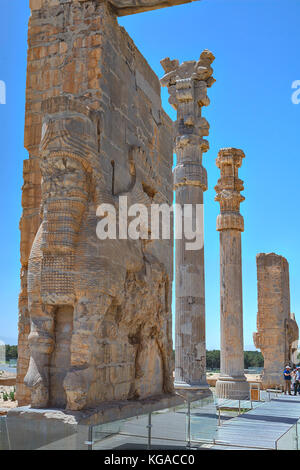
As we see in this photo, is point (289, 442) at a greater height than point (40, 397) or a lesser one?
lesser

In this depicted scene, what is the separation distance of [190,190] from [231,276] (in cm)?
362

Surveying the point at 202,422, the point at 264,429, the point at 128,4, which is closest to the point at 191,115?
the point at 264,429

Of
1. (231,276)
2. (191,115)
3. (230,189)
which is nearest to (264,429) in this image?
(231,276)

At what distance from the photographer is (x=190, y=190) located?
1340 centimetres

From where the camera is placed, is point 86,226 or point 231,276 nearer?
point 86,226

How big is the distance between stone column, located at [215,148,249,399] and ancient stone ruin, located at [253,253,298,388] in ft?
12.3

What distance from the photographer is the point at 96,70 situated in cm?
567

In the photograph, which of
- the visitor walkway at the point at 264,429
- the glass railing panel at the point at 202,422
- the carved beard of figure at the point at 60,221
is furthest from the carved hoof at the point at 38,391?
the visitor walkway at the point at 264,429

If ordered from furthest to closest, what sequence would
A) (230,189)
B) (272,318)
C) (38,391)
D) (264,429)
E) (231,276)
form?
(272,318)
(230,189)
(231,276)
(264,429)
(38,391)

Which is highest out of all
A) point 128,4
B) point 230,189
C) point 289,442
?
point 230,189

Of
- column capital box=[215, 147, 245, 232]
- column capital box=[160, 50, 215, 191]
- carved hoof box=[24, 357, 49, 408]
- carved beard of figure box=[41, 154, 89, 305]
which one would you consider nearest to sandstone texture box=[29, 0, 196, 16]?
carved beard of figure box=[41, 154, 89, 305]

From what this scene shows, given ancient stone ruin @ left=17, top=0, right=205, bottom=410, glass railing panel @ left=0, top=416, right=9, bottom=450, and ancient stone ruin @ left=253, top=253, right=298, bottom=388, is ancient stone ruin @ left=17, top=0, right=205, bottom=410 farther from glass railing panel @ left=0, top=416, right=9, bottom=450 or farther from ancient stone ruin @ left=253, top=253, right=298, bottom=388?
ancient stone ruin @ left=253, top=253, right=298, bottom=388

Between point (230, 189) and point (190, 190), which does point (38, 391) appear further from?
point (230, 189)

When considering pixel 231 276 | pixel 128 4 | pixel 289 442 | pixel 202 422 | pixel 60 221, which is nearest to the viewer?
pixel 60 221
